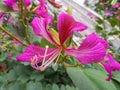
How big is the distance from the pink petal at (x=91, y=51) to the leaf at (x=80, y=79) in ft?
0.14

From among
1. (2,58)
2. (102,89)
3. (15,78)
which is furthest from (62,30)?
(2,58)

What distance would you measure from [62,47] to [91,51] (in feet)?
0.27

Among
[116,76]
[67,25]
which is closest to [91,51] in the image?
[67,25]

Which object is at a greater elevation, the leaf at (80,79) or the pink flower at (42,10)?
the pink flower at (42,10)

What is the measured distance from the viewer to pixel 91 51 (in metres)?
0.54


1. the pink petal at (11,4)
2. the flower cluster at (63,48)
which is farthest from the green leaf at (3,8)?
the flower cluster at (63,48)

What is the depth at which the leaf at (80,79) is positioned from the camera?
559 mm

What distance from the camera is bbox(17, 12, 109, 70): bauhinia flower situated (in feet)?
1.74

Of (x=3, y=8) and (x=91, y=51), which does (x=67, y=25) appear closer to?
(x=91, y=51)

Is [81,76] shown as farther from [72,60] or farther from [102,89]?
[72,60]

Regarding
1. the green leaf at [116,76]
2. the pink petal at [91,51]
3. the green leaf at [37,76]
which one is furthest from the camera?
the green leaf at [37,76]

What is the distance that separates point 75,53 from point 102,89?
94 millimetres

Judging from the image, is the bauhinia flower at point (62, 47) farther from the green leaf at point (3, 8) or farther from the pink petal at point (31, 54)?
the green leaf at point (3, 8)

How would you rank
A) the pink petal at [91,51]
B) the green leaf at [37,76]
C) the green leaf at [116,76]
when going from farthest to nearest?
the green leaf at [37,76] → the green leaf at [116,76] → the pink petal at [91,51]
